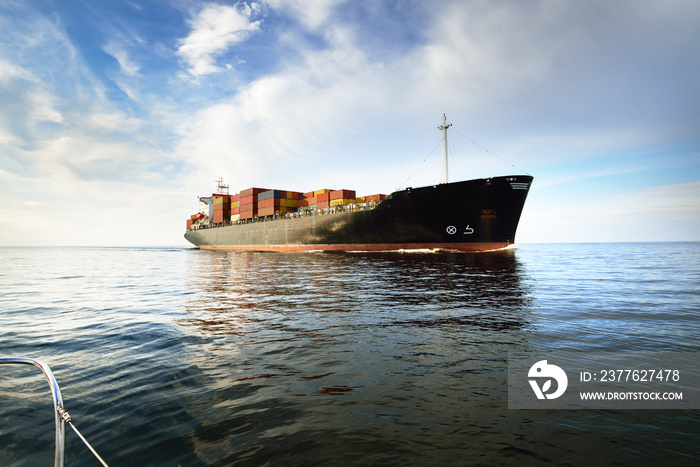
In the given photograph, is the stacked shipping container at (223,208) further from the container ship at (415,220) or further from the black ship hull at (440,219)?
the black ship hull at (440,219)

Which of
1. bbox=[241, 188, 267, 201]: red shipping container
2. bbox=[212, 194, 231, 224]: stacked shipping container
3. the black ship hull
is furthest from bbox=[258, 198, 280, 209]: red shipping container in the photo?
bbox=[212, 194, 231, 224]: stacked shipping container

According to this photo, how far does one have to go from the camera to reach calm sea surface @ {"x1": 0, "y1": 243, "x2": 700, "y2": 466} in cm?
326

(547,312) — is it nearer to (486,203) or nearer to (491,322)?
(491,322)

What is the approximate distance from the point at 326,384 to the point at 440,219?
32.6 meters

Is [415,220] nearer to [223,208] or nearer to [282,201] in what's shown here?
[282,201]

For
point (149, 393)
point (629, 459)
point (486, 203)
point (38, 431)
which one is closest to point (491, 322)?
point (629, 459)

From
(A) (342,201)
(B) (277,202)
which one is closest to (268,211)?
(B) (277,202)

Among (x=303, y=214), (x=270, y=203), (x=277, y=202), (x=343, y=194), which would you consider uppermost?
(x=343, y=194)

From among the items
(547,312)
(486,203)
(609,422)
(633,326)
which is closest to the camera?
(609,422)

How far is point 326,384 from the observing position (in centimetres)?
472

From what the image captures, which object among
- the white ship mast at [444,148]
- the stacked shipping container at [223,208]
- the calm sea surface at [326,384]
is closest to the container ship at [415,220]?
the white ship mast at [444,148]

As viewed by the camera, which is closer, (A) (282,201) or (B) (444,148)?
(B) (444,148)

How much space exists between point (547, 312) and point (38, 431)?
1091 cm

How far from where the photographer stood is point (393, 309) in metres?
9.86
